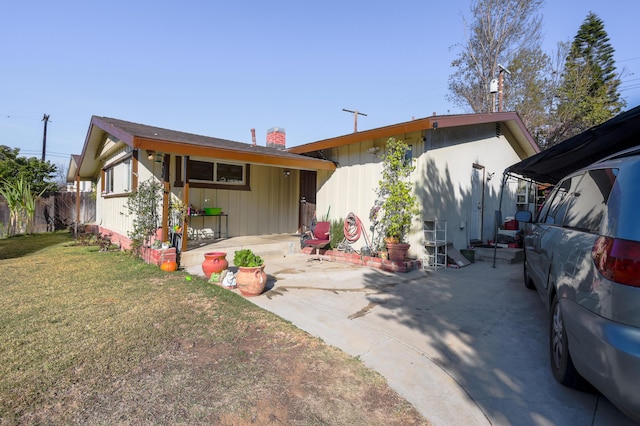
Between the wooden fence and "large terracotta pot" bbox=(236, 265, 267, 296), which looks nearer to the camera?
"large terracotta pot" bbox=(236, 265, 267, 296)

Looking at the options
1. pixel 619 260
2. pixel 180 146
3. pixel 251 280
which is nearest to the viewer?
pixel 619 260

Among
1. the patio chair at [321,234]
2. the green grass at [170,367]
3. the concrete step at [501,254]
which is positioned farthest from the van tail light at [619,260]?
the concrete step at [501,254]

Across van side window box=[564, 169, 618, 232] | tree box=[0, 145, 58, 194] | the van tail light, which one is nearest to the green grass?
the van tail light

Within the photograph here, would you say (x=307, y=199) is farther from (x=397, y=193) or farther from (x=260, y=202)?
(x=397, y=193)

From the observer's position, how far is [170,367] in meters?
2.63

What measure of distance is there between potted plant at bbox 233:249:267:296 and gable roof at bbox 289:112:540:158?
4016mm

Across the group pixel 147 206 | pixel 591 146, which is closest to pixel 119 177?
pixel 147 206

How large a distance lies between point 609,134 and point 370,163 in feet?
14.3

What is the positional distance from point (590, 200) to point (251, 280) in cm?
383

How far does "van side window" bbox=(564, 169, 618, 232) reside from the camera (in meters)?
2.09

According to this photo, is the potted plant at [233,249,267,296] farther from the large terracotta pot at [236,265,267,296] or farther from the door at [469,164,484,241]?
the door at [469,164,484,241]

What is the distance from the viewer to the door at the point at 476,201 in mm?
8398

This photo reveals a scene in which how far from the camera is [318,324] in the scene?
3.61m

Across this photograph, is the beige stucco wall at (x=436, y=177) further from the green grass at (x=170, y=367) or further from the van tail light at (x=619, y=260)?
→ the van tail light at (x=619, y=260)
